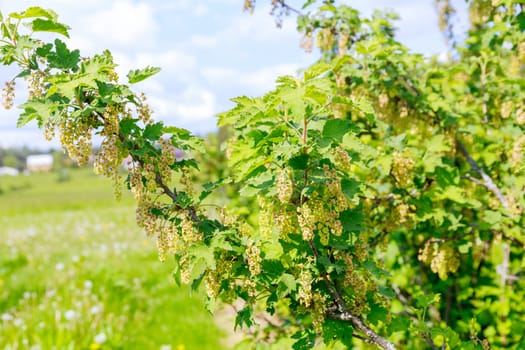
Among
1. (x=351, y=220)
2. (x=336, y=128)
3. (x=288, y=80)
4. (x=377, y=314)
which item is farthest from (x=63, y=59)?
(x=377, y=314)

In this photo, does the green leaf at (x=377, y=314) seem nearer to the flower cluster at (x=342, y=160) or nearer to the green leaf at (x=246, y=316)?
the green leaf at (x=246, y=316)

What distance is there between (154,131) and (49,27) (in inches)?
24.2

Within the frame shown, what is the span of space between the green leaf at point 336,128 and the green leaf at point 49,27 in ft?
3.84

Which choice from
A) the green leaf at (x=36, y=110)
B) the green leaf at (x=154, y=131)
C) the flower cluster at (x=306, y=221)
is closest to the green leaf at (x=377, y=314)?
the flower cluster at (x=306, y=221)

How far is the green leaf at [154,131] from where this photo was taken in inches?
79.2

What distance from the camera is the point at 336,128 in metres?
1.86

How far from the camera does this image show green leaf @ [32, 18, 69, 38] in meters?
1.94

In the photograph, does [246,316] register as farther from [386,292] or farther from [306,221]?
[386,292]

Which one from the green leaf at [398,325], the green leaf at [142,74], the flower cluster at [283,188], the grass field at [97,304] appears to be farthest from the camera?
the grass field at [97,304]

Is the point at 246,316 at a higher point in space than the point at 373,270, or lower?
lower

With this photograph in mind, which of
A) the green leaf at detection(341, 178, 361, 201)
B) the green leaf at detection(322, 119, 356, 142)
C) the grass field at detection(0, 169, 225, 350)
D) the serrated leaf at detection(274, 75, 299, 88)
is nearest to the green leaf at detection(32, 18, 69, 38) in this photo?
the serrated leaf at detection(274, 75, 299, 88)

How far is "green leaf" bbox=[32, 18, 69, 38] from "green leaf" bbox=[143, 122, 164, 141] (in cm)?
52

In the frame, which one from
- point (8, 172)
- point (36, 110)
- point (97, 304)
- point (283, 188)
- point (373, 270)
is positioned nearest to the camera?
point (283, 188)

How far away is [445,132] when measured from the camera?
3490mm
